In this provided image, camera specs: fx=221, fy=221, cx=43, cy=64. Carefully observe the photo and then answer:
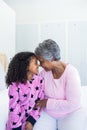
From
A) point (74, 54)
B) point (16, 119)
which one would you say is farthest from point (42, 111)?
point (74, 54)

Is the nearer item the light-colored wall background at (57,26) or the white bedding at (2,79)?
the white bedding at (2,79)

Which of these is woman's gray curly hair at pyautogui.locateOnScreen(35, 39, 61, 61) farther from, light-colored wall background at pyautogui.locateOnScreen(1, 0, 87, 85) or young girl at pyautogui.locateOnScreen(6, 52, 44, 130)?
light-colored wall background at pyautogui.locateOnScreen(1, 0, 87, 85)

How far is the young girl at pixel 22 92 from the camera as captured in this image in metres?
1.38

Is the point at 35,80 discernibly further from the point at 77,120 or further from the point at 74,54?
the point at 74,54

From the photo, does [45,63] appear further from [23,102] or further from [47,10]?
[47,10]

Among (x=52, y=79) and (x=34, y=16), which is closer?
(x=52, y=79)

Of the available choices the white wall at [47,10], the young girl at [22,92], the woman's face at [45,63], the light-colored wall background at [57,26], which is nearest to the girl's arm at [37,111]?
the young girl at [22,92]

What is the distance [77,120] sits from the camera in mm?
1415

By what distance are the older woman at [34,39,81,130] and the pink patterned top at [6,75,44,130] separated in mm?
53

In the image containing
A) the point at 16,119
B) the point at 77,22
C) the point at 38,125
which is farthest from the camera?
the point at 77,22

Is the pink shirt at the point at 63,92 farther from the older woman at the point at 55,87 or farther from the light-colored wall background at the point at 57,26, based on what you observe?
the light-colored wall background at the point at 57,26

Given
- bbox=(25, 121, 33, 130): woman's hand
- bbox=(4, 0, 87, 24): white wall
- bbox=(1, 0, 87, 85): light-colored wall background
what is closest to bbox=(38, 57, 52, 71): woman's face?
bbox=(25, 121, 33, 130): woman's hand

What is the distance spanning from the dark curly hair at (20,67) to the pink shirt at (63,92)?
21 cm

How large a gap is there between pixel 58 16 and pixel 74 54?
69 cm
